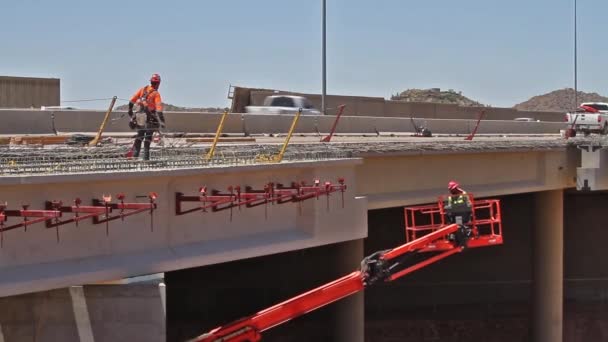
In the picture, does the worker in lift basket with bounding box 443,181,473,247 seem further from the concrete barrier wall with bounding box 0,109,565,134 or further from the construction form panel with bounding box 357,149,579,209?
the concrete barrier wall with bounding box 0,109,565,134

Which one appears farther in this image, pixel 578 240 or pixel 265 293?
pixel 578 240

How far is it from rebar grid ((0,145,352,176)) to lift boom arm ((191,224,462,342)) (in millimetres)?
2422

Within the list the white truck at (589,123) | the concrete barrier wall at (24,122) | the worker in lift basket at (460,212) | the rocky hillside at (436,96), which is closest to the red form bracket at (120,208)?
the worker in lift basket at (460,212)

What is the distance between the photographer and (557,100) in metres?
116

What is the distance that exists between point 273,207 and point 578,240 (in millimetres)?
19748

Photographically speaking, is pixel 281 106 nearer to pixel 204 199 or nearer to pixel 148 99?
pixel 148 99

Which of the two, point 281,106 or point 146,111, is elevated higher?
point 281,106

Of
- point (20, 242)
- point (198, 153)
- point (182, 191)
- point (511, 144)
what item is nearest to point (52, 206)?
point (20, 242)

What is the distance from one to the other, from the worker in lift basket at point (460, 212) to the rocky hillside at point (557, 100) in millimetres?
95886

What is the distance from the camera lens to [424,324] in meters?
30.1

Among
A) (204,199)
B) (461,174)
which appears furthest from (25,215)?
(461,174)

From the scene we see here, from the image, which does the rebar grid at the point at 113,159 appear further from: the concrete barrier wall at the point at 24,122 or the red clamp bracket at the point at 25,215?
the concrete barrier wall at the point at 24,122

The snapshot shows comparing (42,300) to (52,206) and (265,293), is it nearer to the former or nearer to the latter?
(52,206)

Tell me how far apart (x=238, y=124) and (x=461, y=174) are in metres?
9.26
